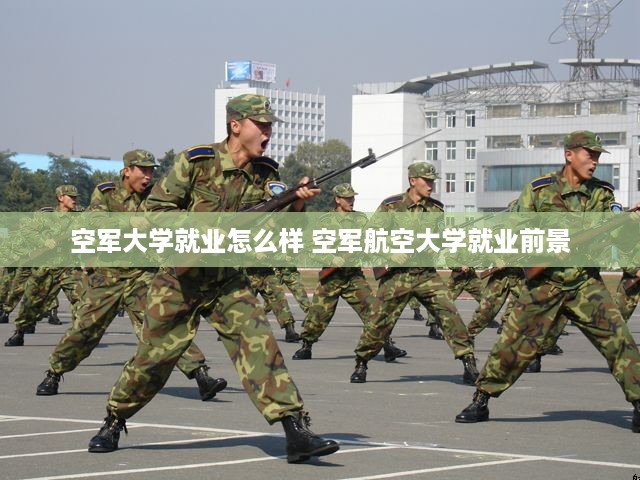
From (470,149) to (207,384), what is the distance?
92.4 m

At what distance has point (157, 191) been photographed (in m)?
8.26

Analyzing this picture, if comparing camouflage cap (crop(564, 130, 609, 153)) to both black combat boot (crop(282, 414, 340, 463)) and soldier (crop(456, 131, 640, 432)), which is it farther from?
black combat boot (crop(282, 414, 340, 463))

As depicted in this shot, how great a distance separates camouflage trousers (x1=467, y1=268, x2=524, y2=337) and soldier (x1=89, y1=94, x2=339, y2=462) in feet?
33.0

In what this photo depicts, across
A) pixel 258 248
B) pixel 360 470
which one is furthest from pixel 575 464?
pixel 258 248

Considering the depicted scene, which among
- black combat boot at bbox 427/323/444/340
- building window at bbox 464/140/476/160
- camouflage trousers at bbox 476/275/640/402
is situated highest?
building window at bbox 464/140/476/160

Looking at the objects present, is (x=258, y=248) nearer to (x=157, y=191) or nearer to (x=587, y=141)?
(x=157, y=191)

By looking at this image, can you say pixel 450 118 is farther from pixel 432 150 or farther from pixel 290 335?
pixel 290 335

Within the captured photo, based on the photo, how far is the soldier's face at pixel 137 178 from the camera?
479 inches

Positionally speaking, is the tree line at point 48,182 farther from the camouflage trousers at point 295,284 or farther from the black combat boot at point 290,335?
the black combat boot at point 290,335

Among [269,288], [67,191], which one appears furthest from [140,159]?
[269,288]

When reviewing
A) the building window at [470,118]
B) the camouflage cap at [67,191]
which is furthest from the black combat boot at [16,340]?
the building window at [470,118]

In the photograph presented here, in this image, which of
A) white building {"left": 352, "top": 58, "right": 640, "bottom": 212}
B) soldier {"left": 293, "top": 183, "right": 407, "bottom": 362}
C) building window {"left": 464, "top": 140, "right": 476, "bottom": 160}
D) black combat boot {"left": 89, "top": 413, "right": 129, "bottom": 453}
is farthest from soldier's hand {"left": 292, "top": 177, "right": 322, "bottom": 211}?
building window {"left": 464, "top": 140, "right": 476, "bottom": 160}

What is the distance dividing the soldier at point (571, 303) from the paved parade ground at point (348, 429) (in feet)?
1.53

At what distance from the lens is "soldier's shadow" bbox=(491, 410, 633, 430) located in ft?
33.7
